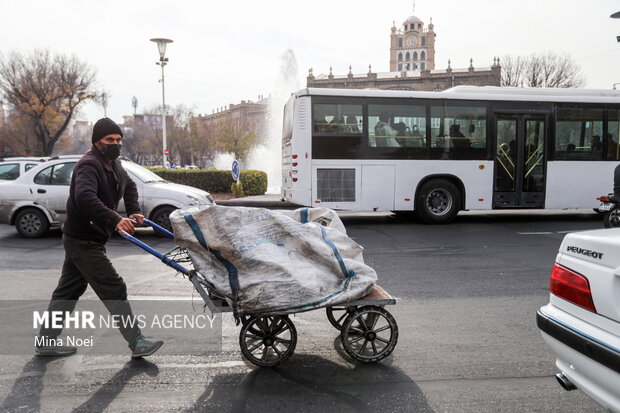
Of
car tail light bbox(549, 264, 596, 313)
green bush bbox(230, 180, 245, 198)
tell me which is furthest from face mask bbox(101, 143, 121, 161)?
green bush bbox(230, 180, 245, 198)

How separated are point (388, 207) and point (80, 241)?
8.69m

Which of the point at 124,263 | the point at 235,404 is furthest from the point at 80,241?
the point at 124,263

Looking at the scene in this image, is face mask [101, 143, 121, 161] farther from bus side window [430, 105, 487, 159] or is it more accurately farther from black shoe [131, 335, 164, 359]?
bus side window [430, 105, 487, 159]

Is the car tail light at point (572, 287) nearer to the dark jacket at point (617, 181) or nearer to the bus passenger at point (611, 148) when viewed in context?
the dark jacket at point (617, 181)

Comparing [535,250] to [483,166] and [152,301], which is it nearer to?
[483,166]

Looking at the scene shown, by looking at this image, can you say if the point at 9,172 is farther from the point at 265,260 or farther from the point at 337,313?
the point at 265,260

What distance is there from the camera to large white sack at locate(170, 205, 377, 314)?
338cm

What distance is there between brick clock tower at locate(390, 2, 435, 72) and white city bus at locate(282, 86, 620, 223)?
12839 cm

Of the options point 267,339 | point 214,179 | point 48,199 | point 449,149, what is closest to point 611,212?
point 449,149

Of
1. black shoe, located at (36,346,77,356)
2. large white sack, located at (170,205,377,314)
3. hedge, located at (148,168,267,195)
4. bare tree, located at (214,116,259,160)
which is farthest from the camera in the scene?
bare tree, located at (214,116,259,160)

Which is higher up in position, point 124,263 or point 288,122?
point 288,122

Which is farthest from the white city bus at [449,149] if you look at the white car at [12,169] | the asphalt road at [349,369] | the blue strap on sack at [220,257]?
the white car at [12,169]

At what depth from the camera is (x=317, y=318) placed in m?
4.79

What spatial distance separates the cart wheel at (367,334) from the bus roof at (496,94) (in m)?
8.34
